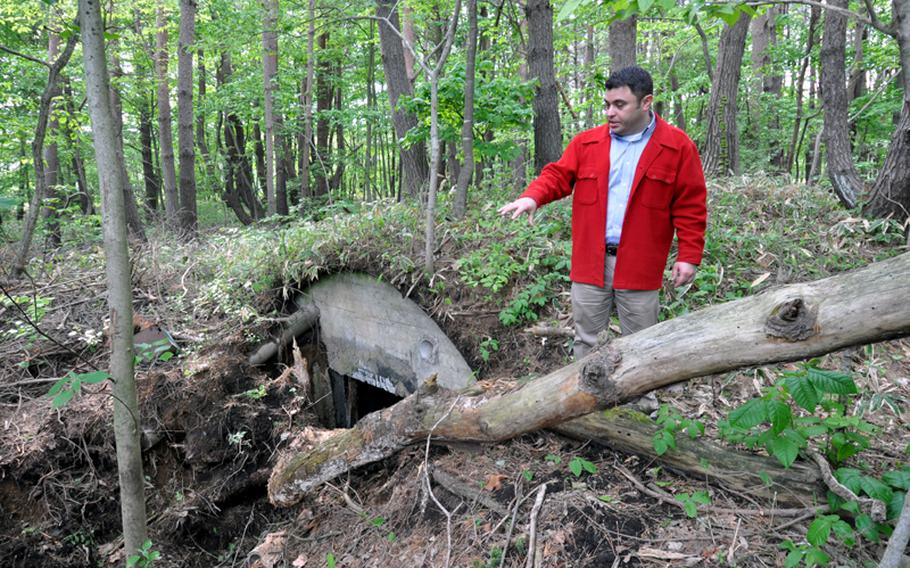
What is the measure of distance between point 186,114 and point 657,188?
8694mm

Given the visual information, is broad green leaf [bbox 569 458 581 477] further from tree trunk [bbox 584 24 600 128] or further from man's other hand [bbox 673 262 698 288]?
tree trunk [bbox 584 24 600 128]

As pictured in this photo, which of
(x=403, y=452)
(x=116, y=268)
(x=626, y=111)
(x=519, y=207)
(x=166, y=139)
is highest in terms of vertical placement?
(x=166, y=139)

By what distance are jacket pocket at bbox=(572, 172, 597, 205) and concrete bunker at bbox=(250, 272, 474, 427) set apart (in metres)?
1.98

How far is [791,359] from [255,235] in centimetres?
672

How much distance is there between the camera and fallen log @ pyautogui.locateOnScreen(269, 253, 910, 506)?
1900 millimetres


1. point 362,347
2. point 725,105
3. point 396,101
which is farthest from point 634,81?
point 725,105

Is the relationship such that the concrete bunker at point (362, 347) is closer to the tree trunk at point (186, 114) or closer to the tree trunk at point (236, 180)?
the tree trunk at point (186, 114)

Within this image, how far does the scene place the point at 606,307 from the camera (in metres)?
3.31

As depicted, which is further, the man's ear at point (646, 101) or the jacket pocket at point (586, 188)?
the jacket pocket at point (586, 188)

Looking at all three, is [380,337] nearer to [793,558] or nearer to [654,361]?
[654,361]

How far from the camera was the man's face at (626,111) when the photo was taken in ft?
9.46

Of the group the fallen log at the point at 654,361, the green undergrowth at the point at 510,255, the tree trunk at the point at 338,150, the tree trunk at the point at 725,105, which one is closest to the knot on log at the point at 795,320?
the fallen log at the point at 654,361

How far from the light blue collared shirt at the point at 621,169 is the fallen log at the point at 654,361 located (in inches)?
32.7

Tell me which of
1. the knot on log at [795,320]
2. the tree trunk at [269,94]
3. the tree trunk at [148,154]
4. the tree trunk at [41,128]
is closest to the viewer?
the knot on log at [795,320]
